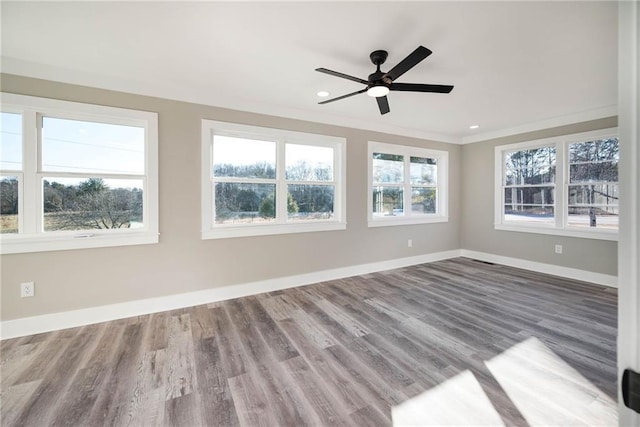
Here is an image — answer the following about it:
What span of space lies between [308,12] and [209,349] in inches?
111

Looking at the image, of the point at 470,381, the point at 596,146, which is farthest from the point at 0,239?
the point at 596,146

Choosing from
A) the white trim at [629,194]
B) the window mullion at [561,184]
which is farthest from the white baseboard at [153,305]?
the white trim at [629,194]

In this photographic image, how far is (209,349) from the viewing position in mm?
2379

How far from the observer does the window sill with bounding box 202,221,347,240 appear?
3500mm

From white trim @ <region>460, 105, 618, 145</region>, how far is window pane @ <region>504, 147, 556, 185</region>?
1.25ft

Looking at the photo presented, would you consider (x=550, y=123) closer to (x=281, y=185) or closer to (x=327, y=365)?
(x=281, y=185)

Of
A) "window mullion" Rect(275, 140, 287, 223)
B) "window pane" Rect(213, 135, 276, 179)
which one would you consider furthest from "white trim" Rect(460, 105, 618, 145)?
"window pane" Rect(213, 135, 276, 179)

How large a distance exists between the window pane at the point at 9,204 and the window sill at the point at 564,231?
6875 millimetres

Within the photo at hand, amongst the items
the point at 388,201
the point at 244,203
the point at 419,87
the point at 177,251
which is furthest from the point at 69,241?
the point at 388,201

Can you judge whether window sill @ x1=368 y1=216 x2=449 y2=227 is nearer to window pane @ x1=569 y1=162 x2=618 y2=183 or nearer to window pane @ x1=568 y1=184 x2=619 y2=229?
window pane @ x1=568 y1=184 x2=619 y2=229

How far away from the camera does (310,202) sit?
4.28 meters

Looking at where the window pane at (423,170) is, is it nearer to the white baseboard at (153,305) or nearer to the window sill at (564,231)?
the window sill at (564,231)

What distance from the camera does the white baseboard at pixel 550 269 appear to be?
13.1 ft

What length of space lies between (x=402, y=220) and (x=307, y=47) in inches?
140
